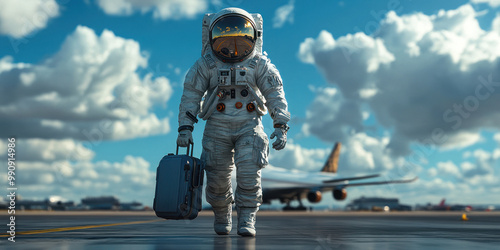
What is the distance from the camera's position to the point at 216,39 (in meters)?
6.21

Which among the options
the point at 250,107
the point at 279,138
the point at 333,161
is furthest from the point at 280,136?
the point at 333,161

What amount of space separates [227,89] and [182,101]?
0.65 metres

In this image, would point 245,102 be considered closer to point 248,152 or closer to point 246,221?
point 248,152

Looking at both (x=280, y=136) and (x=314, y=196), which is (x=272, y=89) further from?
(x=314, y=196)

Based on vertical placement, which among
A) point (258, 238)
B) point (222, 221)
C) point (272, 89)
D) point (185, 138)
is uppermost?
point (272, 89)

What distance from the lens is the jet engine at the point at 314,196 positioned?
37.7m

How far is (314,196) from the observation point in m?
37.8

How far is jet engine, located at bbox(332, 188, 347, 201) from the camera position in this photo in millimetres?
38750

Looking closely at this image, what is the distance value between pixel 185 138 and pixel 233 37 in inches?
58.2

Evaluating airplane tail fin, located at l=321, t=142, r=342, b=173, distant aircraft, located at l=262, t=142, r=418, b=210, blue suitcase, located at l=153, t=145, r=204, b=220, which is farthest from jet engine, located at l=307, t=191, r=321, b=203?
blue suitcase, located at l=153, t=145, r=204, b=220

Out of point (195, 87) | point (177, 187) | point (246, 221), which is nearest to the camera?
point (177, 187)

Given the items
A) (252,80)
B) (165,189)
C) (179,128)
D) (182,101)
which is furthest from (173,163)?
(252,80)

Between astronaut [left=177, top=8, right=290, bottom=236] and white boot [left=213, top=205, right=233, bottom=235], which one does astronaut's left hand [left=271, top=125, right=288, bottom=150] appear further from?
white boot [left=213, top=205, right=233, bottom=235]

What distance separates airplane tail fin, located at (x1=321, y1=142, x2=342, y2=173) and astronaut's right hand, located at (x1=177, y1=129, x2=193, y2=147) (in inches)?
1920
